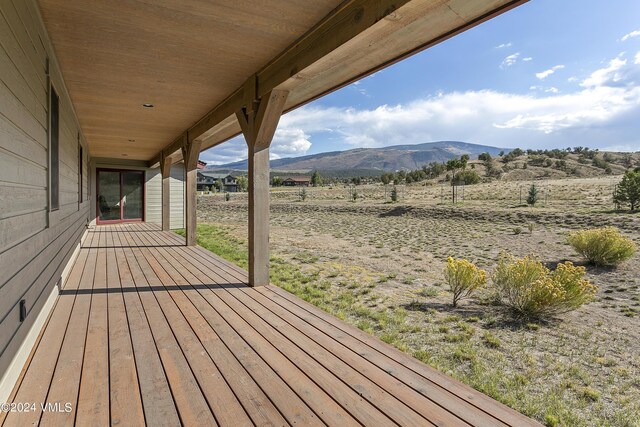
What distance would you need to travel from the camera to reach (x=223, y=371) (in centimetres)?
209

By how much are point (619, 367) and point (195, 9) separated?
15.4 ft

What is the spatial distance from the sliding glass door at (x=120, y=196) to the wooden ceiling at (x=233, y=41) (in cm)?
798

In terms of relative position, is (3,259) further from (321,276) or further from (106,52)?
(321,276)

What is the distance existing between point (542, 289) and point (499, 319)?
0.67 meters

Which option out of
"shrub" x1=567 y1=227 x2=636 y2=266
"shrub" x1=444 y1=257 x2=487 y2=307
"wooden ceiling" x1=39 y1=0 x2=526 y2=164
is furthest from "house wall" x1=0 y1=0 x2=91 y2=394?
"shrub" x1=567 y1=227 x2=636 y2=266

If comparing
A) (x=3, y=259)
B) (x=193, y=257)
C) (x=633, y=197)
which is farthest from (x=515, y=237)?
(x=3, y=259)

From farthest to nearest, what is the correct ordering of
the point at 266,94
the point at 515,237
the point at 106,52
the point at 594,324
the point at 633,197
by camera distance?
the point at 633,197, the point at 515,237, the point at 594,324, the point at 266,94, the point at 106,52

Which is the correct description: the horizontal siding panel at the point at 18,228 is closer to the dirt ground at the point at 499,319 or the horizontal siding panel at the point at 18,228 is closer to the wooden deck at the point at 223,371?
the wooden deck at the point at 223,371

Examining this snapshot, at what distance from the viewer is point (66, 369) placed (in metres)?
2.08

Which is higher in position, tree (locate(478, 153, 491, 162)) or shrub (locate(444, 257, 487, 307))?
tree (locate(478, 153, 491, 162))

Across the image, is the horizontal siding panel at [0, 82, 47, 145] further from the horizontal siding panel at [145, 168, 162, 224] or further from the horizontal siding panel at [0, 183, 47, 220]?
the horizontal siding panel at [145, 168, 162, 224]

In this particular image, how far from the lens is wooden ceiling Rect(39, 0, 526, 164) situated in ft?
7.11

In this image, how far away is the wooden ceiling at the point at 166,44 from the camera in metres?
2.38

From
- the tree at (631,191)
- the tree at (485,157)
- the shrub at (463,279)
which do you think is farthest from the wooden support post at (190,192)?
the tree at (485,157)
